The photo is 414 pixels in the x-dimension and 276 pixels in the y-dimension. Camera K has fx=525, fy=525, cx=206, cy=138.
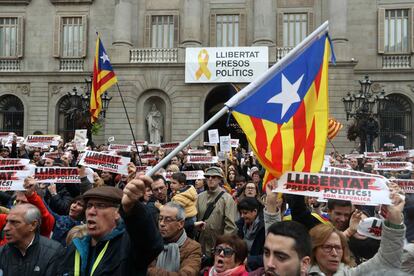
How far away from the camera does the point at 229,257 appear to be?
4.75m

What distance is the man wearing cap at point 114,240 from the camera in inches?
129

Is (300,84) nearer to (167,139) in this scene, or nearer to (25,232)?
(25,232)

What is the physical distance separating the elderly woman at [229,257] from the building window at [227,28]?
83.4 ft

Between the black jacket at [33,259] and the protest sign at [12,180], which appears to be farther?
the protest sign at [12,180]

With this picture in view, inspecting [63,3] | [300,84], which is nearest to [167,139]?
[63,3]

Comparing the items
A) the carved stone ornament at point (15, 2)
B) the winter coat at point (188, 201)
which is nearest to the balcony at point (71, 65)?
the carved stone ornament at point (15, 2)

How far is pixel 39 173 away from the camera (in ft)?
22.6

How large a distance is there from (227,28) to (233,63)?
4.01 m

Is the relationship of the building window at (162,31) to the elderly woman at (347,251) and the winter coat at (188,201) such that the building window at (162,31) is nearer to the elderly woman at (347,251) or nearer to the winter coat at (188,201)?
the winter coat at (188,201)

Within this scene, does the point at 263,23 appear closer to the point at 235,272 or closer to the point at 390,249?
the point at 235,272

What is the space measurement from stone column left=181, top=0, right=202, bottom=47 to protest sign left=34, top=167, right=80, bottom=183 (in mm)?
21731

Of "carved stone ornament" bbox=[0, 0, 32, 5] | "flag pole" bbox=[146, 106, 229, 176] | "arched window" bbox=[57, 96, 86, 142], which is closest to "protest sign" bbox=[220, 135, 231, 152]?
"flag pole" bbox=[146, 106, 229, 176]

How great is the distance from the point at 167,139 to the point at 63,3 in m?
10.6

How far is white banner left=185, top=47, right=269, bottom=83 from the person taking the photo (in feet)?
86.0
